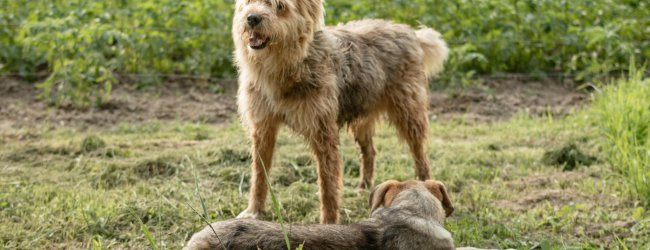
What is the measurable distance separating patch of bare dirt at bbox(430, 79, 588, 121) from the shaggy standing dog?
3192 mm

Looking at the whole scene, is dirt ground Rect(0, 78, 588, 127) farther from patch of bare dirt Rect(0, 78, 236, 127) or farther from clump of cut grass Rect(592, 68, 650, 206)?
clump of cut grass Rect(592, 68, 650, 206)

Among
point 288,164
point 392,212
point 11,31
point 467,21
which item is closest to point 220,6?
point 11,31

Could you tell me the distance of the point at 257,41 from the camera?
5496mm

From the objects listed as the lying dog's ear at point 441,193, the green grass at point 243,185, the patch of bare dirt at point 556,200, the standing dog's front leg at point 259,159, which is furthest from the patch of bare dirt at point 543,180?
the standing dog's front leg at point 259,159

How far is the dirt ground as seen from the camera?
912cm

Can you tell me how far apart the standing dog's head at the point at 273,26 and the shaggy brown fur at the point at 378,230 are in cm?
127

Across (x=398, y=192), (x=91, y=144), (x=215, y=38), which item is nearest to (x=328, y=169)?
(x=398, y=192)

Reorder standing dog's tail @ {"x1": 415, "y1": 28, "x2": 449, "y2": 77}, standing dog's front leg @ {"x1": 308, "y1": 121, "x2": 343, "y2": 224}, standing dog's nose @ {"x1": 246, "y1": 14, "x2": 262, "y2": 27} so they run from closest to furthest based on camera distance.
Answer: standing dog's nose @ {"x1": 246, "y1": 14, "x2": 262, "y2": 27}, standing dog's front leg @ {"x1": 308, "y1": 121, "x2": 343, "y2": 224}, standing dog's tail @ {"x1": 415, "y1": 28, "x2": 449, "y2": 77}

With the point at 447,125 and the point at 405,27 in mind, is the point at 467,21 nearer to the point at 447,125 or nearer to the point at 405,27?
the point at 447,125

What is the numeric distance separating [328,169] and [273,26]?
3.86ft

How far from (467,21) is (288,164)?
15.7 ft

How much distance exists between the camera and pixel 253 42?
5.51 meters

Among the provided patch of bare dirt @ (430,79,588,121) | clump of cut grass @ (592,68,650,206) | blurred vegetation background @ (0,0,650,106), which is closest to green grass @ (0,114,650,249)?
clump of cut grass @ (592,68,650,206)

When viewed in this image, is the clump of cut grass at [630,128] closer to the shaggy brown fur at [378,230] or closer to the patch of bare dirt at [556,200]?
the patch of bare dirt at [556,200]
